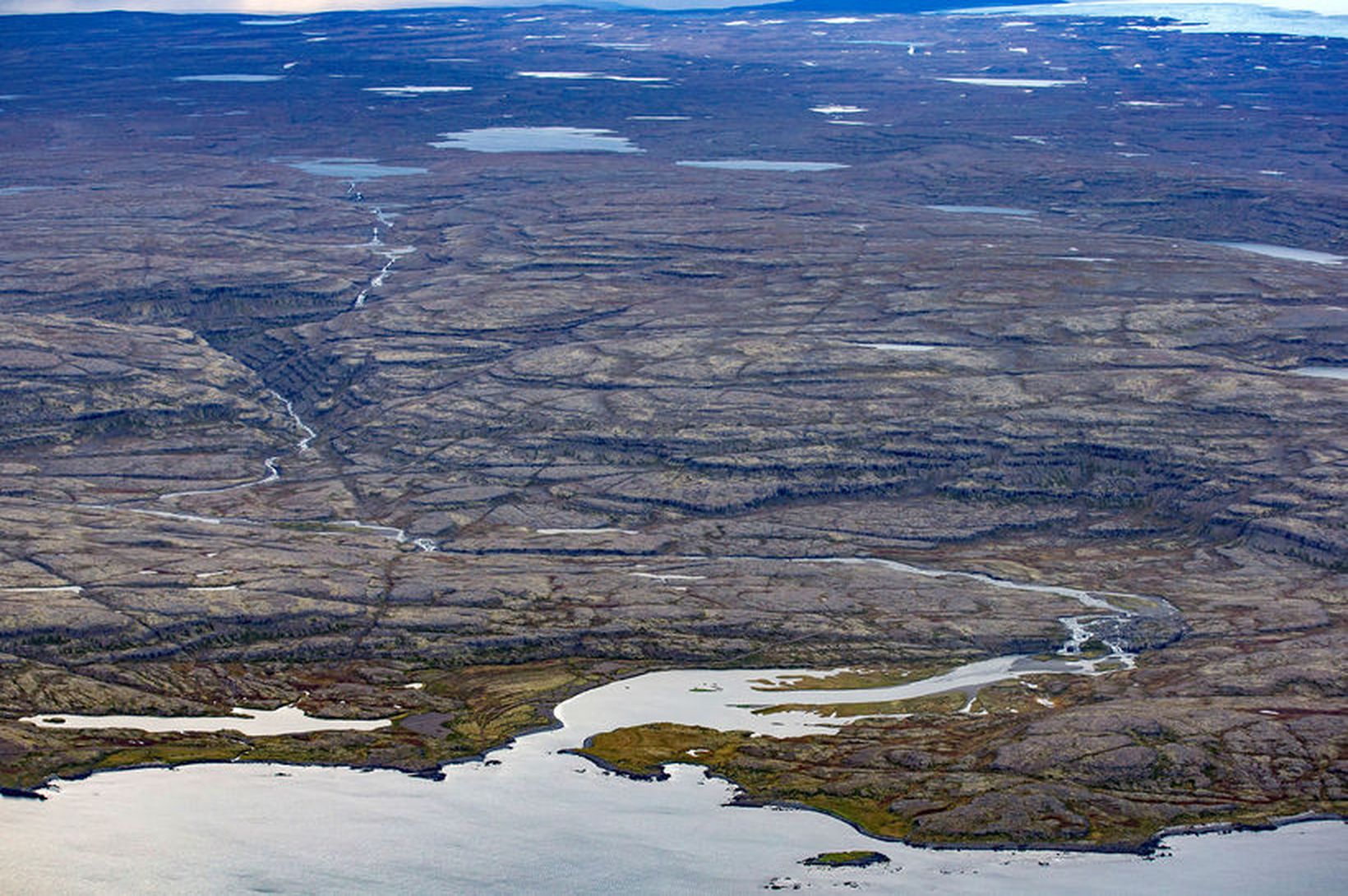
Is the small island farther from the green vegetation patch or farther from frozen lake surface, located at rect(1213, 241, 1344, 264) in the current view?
frozen lake surface, located at rect(1213, 241, 1344, 264)

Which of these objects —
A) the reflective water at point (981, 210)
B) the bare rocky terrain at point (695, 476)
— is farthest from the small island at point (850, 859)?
the reflective water at point (981, 210)

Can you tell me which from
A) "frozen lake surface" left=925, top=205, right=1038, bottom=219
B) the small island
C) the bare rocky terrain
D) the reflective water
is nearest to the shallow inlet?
the bare rocky terrain

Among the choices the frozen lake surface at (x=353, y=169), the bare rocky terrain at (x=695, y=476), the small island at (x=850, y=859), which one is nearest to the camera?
the small island at (x=850, y=859)

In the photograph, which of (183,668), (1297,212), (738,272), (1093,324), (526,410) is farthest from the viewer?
(1297,212)

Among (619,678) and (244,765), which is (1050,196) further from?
(244,765)

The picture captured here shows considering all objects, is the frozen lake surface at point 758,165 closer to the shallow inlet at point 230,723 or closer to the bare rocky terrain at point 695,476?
the bare rocky terrain at point 695,476

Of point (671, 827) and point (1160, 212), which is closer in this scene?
point (671, 827)

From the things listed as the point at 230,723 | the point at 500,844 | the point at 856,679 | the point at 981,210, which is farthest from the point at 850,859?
the point at 981,210

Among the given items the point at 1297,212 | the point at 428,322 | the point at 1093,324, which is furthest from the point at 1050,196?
the point at 428,322

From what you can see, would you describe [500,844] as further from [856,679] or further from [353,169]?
[353,169]
